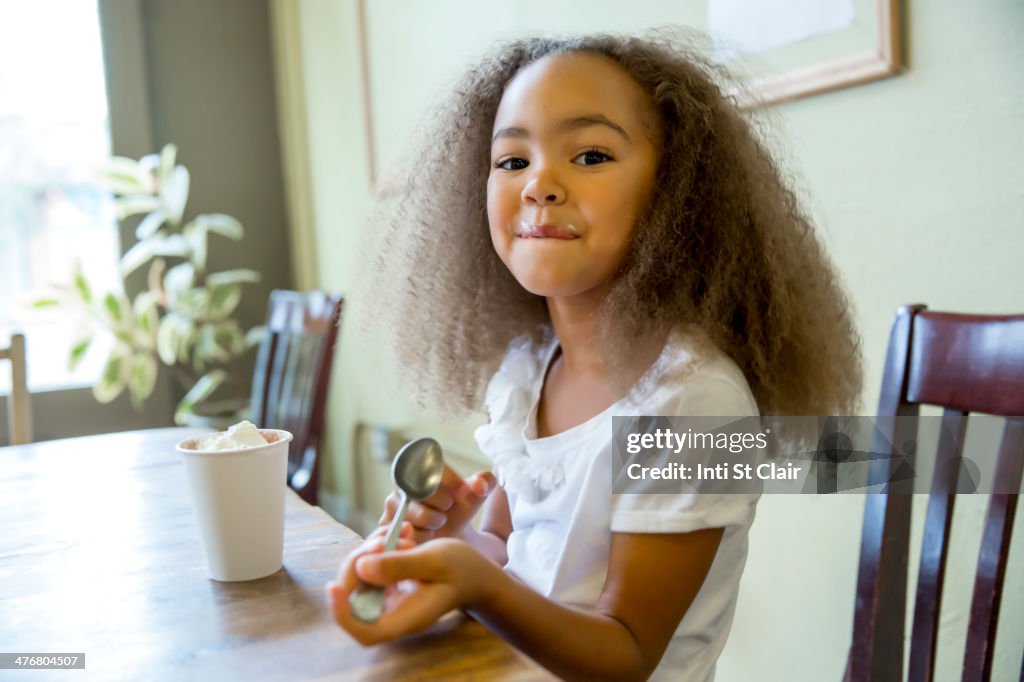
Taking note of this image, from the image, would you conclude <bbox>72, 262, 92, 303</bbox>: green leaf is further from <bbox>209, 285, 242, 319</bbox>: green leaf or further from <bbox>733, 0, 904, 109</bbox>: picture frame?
<bbox>733, 0, 904, 109</bbox>: picture frame

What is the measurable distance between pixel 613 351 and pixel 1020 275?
0.48 meters

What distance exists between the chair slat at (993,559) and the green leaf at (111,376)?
2213mm

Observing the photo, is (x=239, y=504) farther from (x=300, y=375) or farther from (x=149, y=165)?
(x=149, y=165)

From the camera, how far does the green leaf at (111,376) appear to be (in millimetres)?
2326

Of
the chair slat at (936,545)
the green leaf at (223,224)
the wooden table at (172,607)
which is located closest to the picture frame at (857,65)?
the chair slat at (936,545)

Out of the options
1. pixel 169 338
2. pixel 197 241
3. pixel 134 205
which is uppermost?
pixel 134 205

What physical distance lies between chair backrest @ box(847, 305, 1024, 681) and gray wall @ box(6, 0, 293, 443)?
2.33 m

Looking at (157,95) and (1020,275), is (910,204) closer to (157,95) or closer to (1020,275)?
(1020,275)

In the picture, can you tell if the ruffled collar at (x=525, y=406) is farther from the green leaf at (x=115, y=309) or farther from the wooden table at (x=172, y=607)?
the green leaf at (x=115, y=309)

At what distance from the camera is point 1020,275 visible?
0.89 meters

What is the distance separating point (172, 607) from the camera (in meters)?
0.60

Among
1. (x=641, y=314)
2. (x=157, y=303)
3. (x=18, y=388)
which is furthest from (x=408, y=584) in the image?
(x=157, y=303)

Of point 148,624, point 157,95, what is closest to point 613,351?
point 148,624

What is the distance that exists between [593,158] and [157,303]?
2.16 meters
